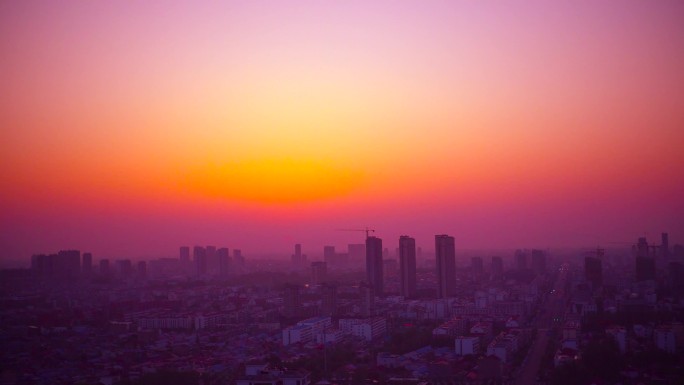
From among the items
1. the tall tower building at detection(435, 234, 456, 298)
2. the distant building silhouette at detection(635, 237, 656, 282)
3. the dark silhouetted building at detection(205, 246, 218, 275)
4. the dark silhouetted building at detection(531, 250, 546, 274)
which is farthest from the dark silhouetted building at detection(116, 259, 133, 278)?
the dark silhouetted building at detection(531, 250, 546, 274)

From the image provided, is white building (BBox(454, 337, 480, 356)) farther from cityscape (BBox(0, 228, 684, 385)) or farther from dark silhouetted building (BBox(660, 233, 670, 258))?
dark silhouetted building (BBox(660, 233, 670, 258))

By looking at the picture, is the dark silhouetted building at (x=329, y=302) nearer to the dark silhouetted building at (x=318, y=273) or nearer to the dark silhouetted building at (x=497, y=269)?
the dark silhouetted building at (x=318, y=273)

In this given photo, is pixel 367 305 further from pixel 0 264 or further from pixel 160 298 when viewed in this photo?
pixel 0 264

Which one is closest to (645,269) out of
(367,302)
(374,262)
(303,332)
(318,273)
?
(374,262)

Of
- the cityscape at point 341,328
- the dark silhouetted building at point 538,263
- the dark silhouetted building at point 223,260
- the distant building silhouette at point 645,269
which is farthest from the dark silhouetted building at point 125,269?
the dark silhouetted building at point 538,263

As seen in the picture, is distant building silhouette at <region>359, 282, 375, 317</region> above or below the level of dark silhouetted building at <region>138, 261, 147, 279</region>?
below

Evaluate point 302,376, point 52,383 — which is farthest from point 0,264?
point 302,376
